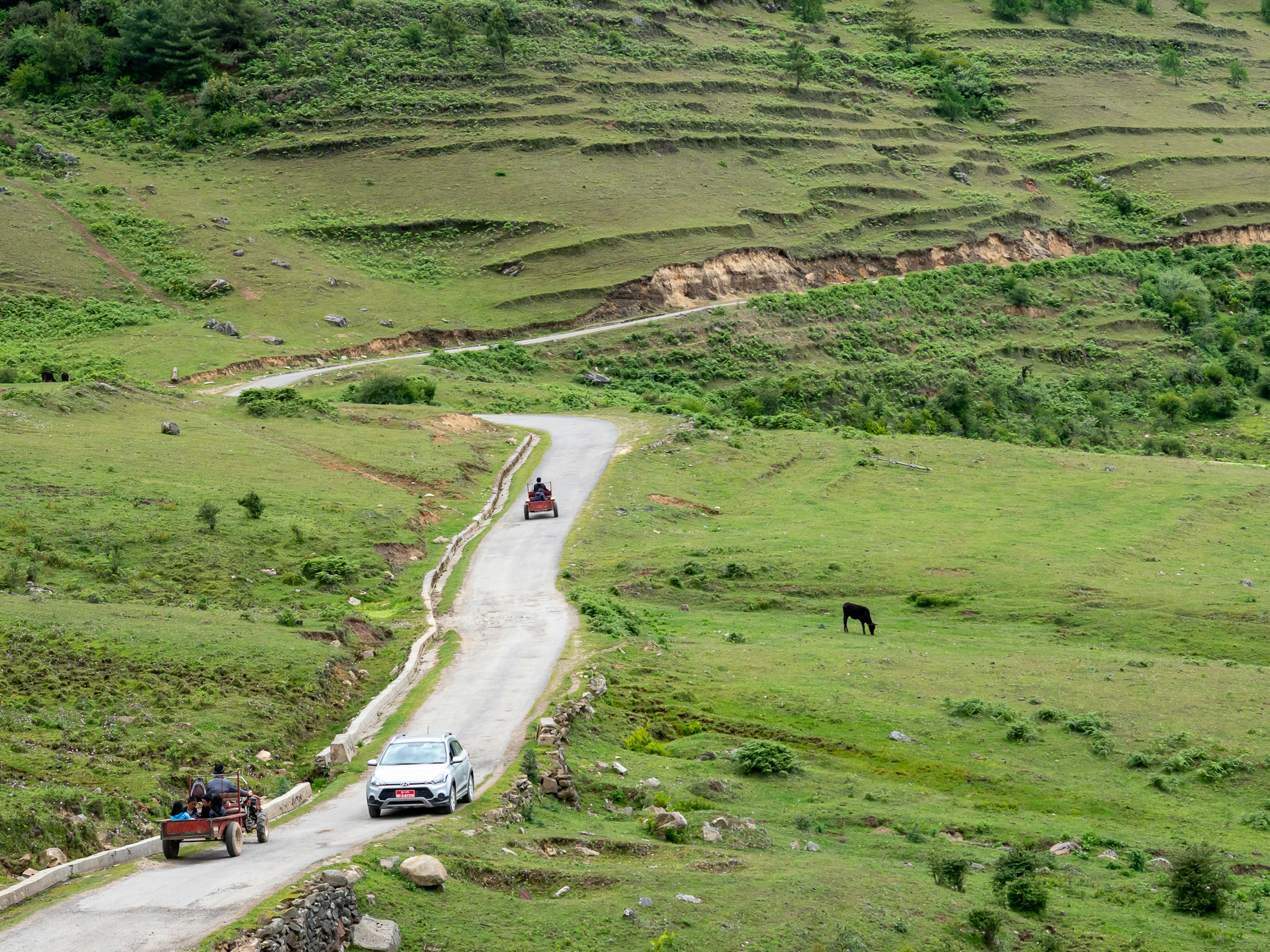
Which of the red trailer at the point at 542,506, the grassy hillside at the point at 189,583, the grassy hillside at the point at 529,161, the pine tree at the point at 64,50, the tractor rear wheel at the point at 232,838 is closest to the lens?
the tractor rear wheel at the point at 232,838

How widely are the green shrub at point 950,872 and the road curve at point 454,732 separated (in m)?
Answer: 9.21

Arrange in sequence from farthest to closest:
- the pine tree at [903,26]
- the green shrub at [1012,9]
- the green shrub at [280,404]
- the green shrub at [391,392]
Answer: the green shrub at [1012,9], the pine tree at [903,26], the green shrub at [391,392], the green shrub at [280,404]

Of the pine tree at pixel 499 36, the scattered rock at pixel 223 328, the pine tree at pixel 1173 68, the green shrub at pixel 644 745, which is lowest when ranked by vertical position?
the scattered rock at pixel 223 328

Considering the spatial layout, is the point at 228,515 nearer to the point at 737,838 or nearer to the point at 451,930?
the point at 737,838

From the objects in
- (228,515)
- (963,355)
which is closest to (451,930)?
(228,515)

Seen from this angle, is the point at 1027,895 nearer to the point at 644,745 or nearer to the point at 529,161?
the point at 644,745

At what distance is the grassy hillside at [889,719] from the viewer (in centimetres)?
2259

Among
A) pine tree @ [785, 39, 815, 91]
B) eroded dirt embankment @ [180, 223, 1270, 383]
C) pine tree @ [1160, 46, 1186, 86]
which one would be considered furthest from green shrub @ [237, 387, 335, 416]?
pine tree @ [1160, 46, 1186, 86]

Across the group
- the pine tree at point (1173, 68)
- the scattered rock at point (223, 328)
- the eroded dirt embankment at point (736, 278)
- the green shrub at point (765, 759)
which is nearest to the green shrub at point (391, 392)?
the eroded dirt embankment at point (736, 278)

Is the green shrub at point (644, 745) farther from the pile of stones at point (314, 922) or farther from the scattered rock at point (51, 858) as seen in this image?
the scattered rock at point (51, 858)

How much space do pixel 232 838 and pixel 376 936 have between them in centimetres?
454

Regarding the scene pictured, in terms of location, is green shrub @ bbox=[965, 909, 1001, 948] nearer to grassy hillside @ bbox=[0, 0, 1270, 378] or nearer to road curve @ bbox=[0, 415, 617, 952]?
road curve @ bbox=[0, 415, 617, 952]

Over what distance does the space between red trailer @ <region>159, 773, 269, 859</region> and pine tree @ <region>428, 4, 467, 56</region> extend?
12742cm

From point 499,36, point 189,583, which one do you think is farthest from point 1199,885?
point 499,36
